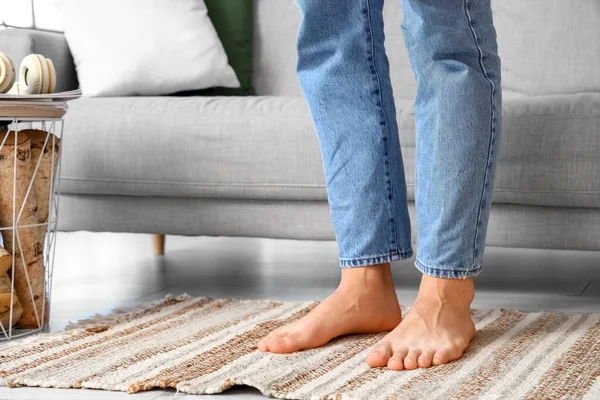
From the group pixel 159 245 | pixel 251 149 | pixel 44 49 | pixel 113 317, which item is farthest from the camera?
pixel 159 245

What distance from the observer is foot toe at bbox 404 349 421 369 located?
120 centimetres

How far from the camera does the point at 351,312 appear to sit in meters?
1.37

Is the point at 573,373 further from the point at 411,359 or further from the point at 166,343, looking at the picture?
the point at 166,343

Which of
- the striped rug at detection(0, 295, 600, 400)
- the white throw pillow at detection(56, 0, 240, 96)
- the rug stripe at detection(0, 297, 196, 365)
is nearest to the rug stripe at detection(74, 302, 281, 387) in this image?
the striped rug at detection(0, 295, 600, 400)

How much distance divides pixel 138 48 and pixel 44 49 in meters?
0.23

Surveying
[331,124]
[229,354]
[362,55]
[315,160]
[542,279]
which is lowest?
[542,279]

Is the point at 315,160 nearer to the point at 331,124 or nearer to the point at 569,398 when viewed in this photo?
the point at 331,124

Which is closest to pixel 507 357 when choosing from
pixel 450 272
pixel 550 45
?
pixel 450 272

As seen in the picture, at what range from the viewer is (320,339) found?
1342 mm

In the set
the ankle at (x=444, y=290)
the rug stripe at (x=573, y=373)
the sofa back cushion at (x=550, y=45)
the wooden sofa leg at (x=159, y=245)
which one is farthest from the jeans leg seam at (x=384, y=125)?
the wooden sofa leg at (x=159, y=245)

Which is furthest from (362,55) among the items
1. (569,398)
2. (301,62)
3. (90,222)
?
(90,222)

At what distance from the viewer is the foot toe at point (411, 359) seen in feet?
3.93

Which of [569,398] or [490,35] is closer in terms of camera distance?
[569,398]

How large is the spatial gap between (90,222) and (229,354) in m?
0.75
